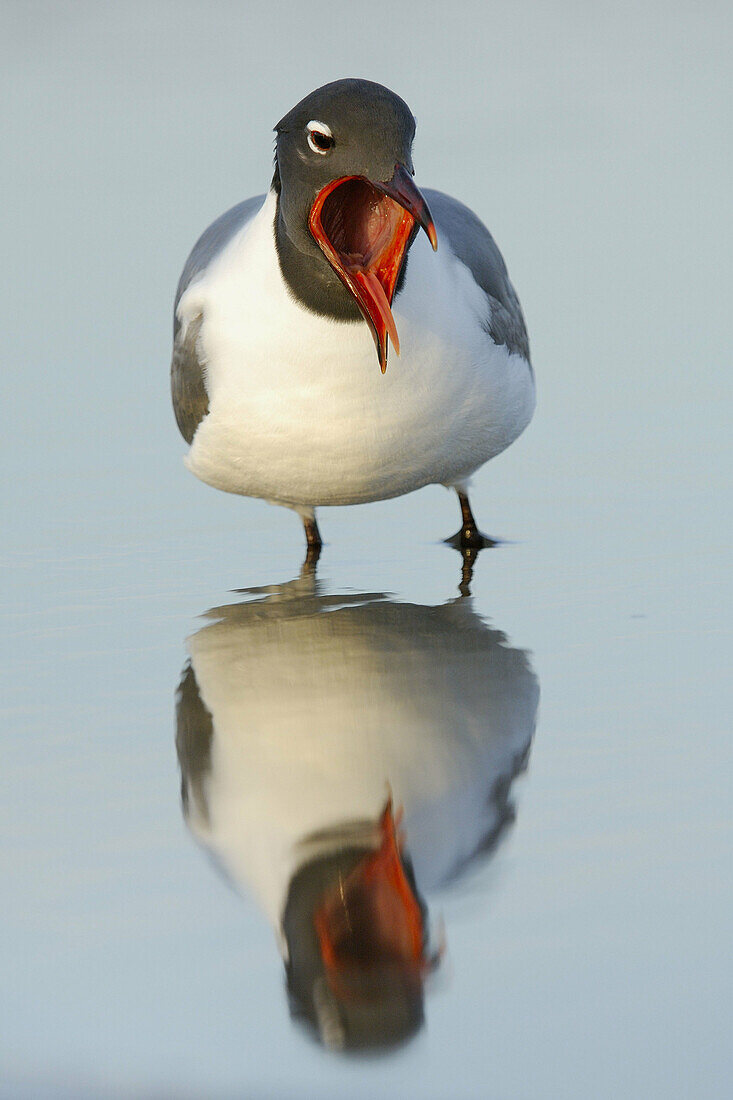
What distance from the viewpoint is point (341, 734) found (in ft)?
11.5

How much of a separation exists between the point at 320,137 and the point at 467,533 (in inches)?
78.5

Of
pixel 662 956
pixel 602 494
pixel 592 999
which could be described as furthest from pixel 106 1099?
pixel 602 494

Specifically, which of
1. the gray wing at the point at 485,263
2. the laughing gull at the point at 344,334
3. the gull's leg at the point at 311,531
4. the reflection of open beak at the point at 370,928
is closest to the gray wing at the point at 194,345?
the laughing gull at the point at 344,334

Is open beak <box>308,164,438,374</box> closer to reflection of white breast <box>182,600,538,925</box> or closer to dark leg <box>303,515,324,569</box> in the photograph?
reflection of white breast <box>182,600,538,925</box>

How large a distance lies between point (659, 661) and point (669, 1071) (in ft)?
6.44

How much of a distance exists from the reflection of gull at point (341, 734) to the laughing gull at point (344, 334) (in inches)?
20.2

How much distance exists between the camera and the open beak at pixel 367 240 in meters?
4.28

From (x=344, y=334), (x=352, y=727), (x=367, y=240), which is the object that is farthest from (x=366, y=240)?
(x=352, y=727)

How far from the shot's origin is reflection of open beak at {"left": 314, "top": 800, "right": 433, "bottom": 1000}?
240 cm

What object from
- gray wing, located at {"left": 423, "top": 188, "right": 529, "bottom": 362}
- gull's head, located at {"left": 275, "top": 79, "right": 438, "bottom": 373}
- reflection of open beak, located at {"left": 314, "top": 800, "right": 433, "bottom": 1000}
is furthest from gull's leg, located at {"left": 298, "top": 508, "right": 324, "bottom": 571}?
reflection of open beak, located at {"left": 314, "top": 800, "right": 433, "bottom": 1000}

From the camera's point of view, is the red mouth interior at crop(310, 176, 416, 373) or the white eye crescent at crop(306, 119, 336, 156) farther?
the red mouth interior at crop(310, 176, 416, 373)

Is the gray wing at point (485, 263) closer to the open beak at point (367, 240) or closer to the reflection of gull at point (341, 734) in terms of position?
the open beak at point (367, 240)

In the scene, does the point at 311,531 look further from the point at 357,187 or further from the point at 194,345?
the point at 357,187

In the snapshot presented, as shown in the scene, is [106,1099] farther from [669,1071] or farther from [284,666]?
[284,666]
